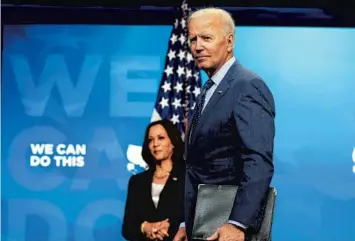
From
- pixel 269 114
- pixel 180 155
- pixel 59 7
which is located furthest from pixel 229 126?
pixel 59 7

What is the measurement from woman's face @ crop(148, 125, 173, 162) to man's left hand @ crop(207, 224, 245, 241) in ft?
6.31

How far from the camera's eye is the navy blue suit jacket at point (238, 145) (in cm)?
188

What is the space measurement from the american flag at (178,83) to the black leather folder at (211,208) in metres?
1.88

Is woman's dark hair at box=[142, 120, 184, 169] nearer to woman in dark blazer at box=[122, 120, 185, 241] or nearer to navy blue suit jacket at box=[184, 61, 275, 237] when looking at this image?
woman in dark blazer at box=[122, 120, 185, 241]

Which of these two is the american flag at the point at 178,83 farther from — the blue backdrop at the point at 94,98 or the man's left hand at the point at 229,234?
the man's left hand at the point at 229,234

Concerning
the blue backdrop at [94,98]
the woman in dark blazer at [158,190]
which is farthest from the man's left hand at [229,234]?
the blue backdrop at [94,98]

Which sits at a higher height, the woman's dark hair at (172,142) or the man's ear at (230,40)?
the man's ear at (230,40)

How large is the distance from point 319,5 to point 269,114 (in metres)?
2.00

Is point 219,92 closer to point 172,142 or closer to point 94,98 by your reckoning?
point 172,142

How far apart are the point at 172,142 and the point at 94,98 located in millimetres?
493

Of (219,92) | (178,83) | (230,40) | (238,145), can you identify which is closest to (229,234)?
(238,145)

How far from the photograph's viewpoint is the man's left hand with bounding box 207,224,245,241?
1.86 metres

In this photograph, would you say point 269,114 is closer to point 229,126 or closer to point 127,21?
point 229,126

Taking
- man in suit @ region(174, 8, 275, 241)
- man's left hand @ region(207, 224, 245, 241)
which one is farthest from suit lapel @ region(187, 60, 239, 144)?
man's left hand @ region(207, 224, 245, 241)
